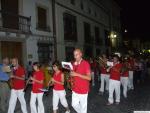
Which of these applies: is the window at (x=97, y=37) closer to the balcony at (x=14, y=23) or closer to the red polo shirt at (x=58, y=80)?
the balcony at (x=14, y=23)

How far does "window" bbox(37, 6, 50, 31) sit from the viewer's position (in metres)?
20.9

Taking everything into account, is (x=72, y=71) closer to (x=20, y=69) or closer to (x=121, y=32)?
(x=20, y=69)

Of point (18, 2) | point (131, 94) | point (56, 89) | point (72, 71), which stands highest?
point (18, 2)

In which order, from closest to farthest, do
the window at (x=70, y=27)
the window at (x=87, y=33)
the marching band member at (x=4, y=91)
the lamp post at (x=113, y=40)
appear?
the marching band member at (x=4, y=91)
the window at (x=70, y=27)
the window at (x=87, y=33)
the lamp post at (x=113, y=40)

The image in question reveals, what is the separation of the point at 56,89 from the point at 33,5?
11731 mm

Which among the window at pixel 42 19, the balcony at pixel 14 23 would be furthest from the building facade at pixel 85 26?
the balcony at pixel 14 23

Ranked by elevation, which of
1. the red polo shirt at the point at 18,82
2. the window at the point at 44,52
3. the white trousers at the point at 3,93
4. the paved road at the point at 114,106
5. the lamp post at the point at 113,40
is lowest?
the paved road at the point at 114,106

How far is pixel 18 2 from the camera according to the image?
18422 millimetres

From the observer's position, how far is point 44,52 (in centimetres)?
2147

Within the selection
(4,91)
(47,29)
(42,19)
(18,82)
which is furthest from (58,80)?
(47,29)

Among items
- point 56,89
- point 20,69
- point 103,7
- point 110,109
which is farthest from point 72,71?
point 103,7

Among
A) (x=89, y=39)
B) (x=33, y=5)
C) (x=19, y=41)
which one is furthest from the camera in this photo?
(x=89, y=39)

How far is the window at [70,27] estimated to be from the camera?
25998 mm

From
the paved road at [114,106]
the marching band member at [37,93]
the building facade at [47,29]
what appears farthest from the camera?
the building facade at [47,29]
